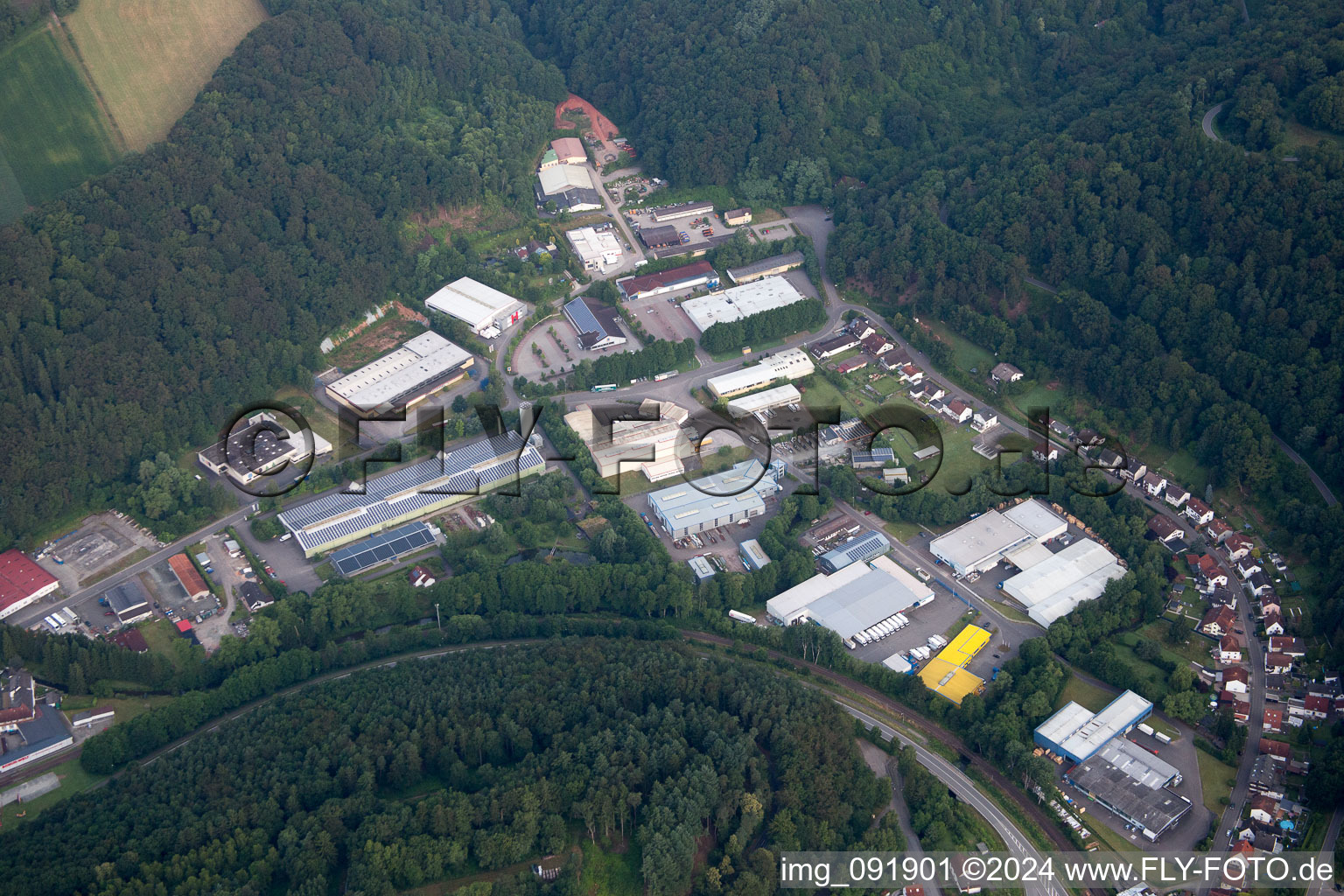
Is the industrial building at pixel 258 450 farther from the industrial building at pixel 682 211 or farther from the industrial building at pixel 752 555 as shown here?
the industrial building at pixel 682 211

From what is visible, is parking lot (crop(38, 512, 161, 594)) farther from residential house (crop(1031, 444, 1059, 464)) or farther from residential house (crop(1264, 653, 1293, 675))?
residential house (crop(1264, 653, 1293, 675))

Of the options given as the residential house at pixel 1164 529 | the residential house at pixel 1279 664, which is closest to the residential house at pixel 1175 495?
the residential house at pixel 1164 529

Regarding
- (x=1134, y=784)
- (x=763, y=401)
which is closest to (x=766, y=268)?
(x=763, y=401)

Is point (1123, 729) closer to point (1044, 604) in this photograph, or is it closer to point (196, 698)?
point (1044, 604)

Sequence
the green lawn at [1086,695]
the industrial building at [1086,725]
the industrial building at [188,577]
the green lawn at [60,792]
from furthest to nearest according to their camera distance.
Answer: the industrial building at [188,577]
the green lawn at [1086,695]
the industrial building at [1086,725]
the green lawn at [60,792]

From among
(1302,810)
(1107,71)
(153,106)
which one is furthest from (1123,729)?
(153,106)

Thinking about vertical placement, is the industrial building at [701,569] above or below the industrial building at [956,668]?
above

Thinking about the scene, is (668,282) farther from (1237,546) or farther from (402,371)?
(1237,546)
